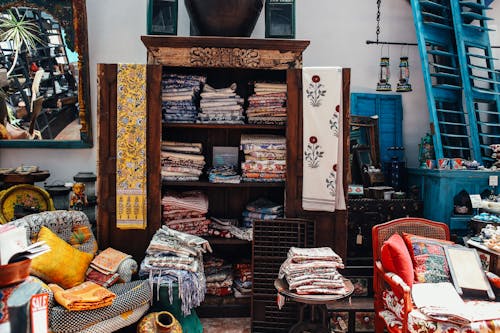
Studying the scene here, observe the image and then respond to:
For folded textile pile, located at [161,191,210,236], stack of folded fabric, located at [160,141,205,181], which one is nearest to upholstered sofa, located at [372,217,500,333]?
folded textile pile, located at [161,191,210,236]

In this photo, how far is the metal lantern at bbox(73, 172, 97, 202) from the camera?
405 cm

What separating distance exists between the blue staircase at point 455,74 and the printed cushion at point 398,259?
1.74 meters

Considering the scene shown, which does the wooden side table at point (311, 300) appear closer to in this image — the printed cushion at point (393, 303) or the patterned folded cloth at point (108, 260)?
the printed cushion at point (393, 303)

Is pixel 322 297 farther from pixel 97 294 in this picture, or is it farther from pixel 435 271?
pixel 97 294

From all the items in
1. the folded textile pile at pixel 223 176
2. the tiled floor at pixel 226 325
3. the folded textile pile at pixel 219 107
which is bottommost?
the tiled floor at pixel 226 325

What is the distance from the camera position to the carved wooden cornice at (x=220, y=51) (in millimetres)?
3375

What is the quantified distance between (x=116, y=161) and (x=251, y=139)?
3.93 ft

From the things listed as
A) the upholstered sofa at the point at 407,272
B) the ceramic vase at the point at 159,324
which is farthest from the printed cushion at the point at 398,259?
the ceramic vase at the point at 159,324

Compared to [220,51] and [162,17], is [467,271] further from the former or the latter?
[162,17]

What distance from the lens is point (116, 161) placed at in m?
3.42

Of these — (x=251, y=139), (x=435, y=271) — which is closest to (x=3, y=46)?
(x=251, y=139)

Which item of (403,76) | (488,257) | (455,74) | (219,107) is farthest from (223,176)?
(455,74)

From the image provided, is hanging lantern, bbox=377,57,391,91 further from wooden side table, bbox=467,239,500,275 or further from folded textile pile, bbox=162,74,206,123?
folded textile pile, bbox=162,74,206,123

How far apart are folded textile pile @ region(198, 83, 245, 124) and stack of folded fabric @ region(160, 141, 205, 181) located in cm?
30
